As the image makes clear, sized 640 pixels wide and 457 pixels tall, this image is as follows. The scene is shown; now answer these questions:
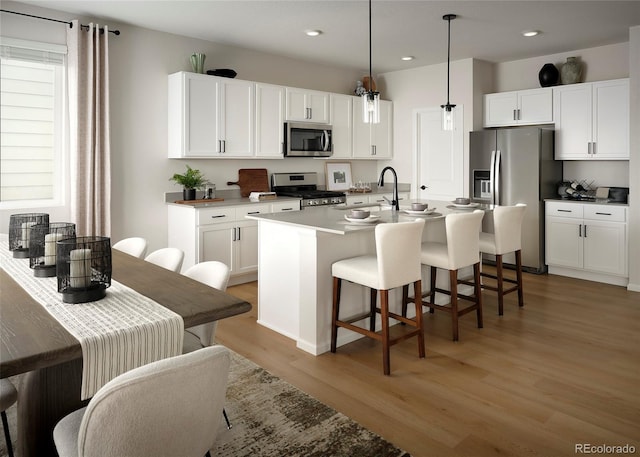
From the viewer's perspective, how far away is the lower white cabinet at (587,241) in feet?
16.6

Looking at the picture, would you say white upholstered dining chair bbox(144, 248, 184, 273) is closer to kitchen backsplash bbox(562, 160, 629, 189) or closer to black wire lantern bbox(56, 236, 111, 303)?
black wire lantern bbox(56, 236, 111, 303)

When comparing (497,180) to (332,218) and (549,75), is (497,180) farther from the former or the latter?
(332,218)

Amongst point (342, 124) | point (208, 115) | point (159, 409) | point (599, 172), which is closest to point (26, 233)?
point (159, 409)

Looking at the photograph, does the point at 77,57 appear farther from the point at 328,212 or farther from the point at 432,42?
the point at 432,42

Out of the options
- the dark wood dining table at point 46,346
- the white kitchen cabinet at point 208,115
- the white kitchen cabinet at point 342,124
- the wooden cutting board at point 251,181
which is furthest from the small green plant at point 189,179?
the dark wood dining table at point 46,346

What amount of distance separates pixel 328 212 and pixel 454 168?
3.01 metres

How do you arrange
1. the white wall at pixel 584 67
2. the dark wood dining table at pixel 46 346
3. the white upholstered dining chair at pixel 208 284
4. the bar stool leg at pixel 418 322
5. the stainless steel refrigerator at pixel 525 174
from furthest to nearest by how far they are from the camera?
the stainless steel refrigerator at pixel 525 174 < the white wall at pixel 584 67 < the bar stool leg at pixel 418 322 < the white upholstered dining chair at pixel 208 284 < the dark wood dining table at pixel 46 346

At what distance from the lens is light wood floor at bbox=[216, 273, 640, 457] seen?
2.33 metres

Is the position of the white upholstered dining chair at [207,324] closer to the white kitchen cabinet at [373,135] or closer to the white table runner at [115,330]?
the white table runner at [115,330]

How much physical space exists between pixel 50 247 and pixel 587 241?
5.09 metres

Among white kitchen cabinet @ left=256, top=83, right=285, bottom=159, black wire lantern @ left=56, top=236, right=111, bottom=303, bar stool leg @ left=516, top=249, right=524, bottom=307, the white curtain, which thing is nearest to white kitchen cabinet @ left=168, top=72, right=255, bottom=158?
white kitchen cabinet @ left=256, top=83, right=285, bottom=159

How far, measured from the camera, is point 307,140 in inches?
237

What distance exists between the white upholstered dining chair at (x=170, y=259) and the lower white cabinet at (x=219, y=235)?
1992 mm

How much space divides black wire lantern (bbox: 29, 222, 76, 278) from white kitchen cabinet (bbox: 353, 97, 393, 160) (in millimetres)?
4762
